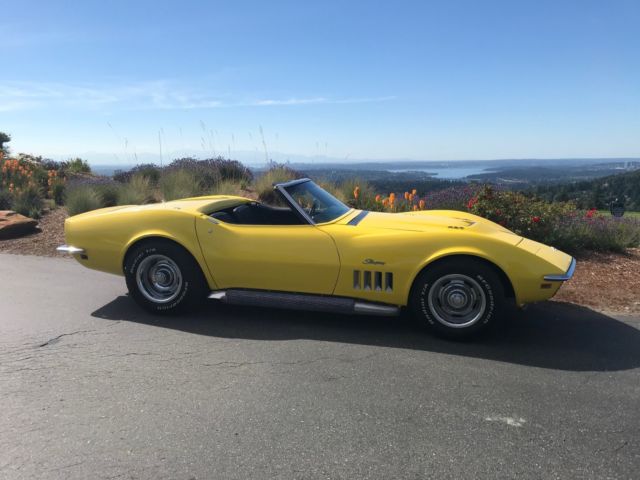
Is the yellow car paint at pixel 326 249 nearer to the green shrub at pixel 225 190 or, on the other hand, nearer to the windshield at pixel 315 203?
the windshield at pixel 315 203

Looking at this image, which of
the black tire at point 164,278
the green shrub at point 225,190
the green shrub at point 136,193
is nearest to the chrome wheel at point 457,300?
the black tire at point 164,278

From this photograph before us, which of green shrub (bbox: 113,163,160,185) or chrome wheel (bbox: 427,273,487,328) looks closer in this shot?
chrome wheel (bbox: 427,273,487,328)

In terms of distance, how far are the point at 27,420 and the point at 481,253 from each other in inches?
123

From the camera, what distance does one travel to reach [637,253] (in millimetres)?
7148

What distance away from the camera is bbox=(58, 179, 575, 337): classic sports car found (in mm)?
3674

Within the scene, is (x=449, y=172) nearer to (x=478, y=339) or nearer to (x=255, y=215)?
(x=255, y=215)

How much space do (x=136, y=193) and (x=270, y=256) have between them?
7348 millimetres

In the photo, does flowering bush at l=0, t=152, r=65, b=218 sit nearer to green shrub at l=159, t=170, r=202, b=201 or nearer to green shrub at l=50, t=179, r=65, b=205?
green shrub at l=50, t=179, r=65, b=205

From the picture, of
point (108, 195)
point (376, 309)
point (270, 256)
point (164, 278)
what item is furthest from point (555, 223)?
point (108, 195)

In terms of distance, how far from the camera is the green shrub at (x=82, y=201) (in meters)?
9.57

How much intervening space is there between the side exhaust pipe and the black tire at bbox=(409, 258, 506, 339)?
0.25 m

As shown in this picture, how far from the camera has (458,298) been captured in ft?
12.2

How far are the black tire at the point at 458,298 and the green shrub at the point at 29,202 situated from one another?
8.91 metres

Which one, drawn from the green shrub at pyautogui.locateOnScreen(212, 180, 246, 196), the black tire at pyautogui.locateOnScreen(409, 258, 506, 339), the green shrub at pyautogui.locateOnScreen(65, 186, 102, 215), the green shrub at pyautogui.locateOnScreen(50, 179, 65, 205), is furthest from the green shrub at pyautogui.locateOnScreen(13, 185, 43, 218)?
the black tire at pyautogui.locateOnScreen(409, 258, 506, 339)
